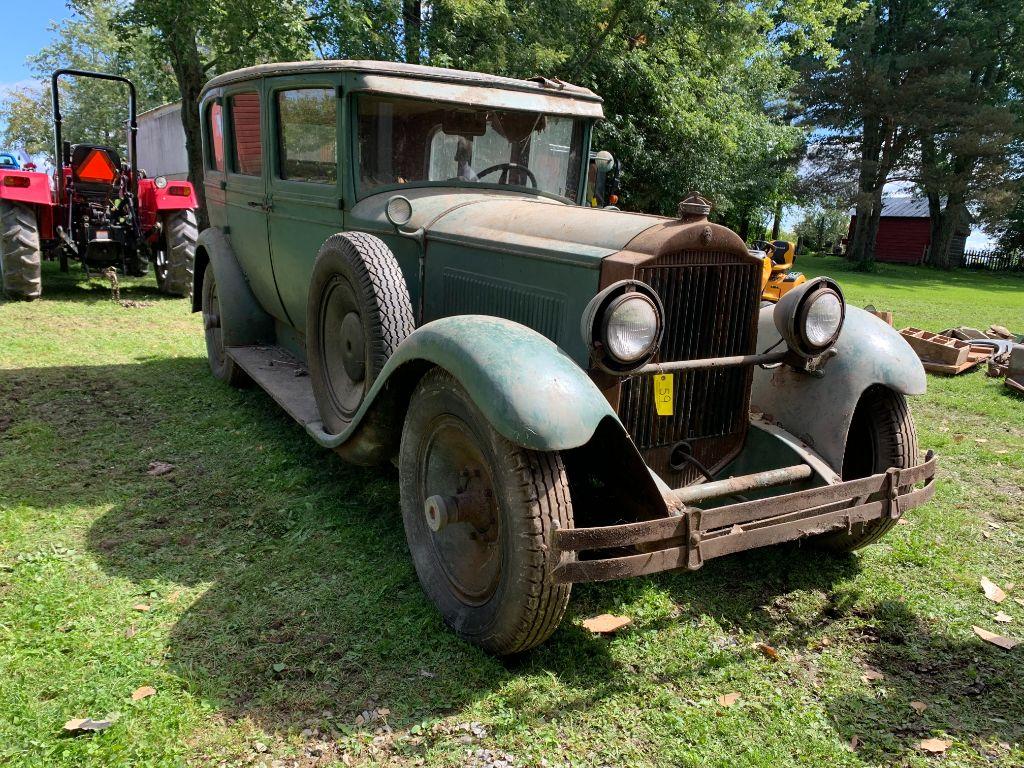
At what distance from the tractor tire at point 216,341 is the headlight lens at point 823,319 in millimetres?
3827

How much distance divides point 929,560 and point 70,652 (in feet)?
11.5

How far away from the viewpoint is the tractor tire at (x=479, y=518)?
233cm

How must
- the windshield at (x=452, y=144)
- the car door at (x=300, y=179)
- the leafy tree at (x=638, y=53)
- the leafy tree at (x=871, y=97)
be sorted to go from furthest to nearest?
the leafy tree at (x=871, y=97) → the leafy tree at (x=638, y=53) → the car door at (x=300, y=179) → the windshield at (x=452, y=144)

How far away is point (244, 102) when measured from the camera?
15.7 ft

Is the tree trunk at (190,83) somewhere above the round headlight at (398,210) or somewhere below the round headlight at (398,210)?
above

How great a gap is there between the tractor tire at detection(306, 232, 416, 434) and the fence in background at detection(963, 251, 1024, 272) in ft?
98.6

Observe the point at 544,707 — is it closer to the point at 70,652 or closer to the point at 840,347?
the point at 70,652

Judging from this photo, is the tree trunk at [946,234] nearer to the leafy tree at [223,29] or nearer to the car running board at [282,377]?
the leafy tree at [223,29]

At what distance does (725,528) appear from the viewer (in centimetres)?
253

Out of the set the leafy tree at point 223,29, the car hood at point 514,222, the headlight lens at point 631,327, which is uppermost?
the leafy tree at point 223,29

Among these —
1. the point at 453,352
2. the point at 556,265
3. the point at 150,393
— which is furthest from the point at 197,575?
the point at 150,393

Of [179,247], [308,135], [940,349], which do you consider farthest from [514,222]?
[179,247]

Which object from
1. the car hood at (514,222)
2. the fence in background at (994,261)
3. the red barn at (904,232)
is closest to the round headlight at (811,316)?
the car hood at (514,222)

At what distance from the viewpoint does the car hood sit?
2947 millimetres
